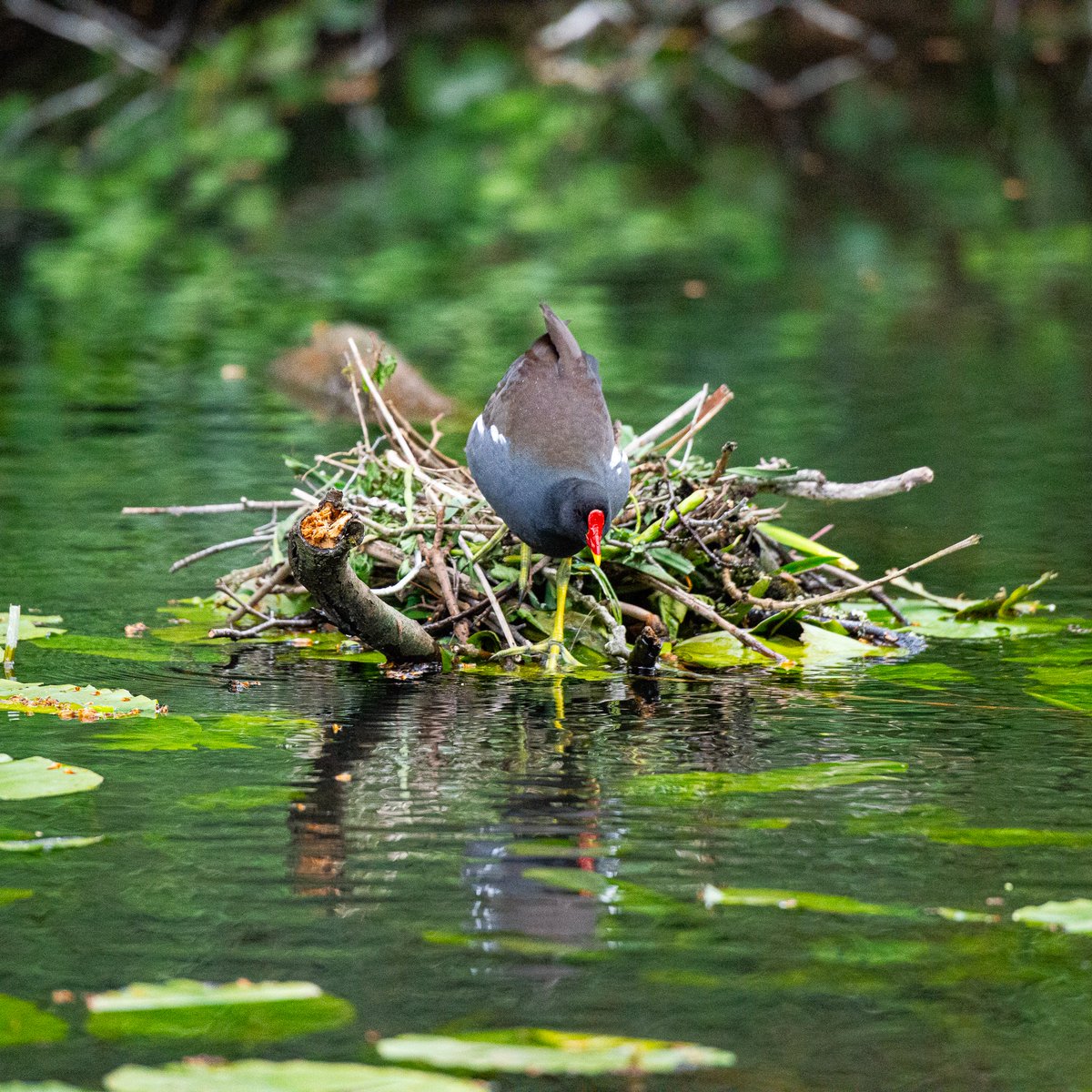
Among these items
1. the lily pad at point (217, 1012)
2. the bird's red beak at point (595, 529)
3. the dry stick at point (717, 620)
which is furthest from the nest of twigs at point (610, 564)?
the lily pad at point (217, 1012)

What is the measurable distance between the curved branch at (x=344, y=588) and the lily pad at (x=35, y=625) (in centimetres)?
110

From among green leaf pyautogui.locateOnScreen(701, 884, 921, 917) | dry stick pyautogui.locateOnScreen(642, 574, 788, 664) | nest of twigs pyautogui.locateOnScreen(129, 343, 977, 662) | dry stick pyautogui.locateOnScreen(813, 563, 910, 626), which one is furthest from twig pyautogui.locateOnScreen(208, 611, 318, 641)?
green leaf pyautogui.locateOnScreen(701, 884, 921, 917)

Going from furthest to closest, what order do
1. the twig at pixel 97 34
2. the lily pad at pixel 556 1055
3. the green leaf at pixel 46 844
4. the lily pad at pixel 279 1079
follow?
the twig at pixel 97 34 → the green leaf at pixel 46 844 → the lily pad at pixel 556 1055 → the lily pad at pixel 279 1079

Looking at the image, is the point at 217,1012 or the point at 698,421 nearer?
the point at 217,1012

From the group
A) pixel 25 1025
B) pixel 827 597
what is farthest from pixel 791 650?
pixel 25 1025

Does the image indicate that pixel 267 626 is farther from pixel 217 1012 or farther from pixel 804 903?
pixel 217 1012

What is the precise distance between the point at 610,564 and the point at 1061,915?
2515 mm

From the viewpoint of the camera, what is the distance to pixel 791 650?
622cm

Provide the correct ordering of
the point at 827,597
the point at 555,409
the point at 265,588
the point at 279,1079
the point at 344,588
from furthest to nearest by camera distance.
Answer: the point at 265,588
the point at 827,597
the point at 555,409
the point at 344,588
the point at 279,1079

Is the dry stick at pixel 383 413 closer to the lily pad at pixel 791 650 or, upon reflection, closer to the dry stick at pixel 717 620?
the dry stick at pixel 717 620

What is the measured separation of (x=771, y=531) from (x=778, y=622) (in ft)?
1.78

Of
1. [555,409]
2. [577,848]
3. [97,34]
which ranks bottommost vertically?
[577,848]

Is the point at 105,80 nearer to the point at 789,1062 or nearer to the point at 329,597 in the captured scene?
the point at 329,597

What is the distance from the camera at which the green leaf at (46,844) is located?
4320 millimetres
